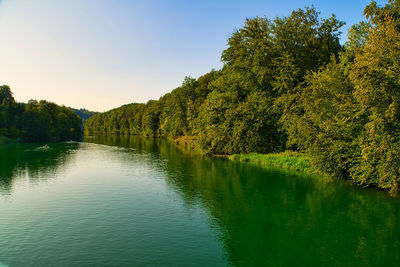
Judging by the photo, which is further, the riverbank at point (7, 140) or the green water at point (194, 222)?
the riverbank at point (7, 140)

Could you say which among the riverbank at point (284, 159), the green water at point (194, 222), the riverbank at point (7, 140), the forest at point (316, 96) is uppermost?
the forest at point (316, 96)

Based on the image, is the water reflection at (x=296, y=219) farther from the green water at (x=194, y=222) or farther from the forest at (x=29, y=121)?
the forest at (x=29, y=121)

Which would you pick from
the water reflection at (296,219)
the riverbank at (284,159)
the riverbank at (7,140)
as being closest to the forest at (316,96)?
the riverbank at (284,159)

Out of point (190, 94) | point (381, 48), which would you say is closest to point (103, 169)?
point (381, 48)

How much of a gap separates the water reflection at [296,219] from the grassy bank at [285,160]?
12.9 ft

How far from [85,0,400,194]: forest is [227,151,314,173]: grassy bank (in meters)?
1.43

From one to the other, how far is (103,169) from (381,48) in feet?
122

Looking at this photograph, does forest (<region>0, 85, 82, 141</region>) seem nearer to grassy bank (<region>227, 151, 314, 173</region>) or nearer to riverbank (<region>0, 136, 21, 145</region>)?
riverbank (<region>0, 136, 21, 145</region>)

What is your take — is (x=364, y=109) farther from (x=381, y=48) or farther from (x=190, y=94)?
(x=190, y=94)

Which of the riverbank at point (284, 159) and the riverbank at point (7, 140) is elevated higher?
the riverbank at point (7, 140)

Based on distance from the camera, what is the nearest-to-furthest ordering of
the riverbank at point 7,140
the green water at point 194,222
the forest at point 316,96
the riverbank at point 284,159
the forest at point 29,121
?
the green water at point 194,222 < the forest at point 316,96 < the riverbank at point 284,159 < the riverbank at point 7,140 < the forest at point 29,121

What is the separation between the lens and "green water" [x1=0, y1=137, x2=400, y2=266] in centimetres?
1470

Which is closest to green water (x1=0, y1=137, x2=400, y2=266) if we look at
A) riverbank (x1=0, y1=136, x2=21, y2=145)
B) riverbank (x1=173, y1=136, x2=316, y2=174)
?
riverbank (x1=173, y1=136, x2=316, y2=174)

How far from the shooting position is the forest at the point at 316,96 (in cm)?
2409
